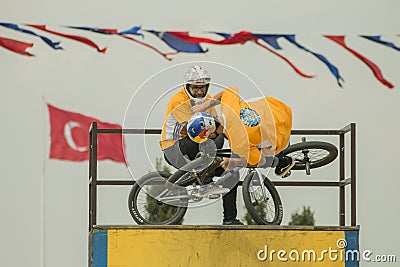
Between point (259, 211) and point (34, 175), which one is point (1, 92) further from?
point (259, 211)

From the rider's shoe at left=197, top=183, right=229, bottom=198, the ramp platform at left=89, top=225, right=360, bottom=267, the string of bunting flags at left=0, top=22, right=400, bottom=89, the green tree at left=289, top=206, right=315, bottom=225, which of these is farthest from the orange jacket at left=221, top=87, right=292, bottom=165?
the string of bunting flags at left=0, top=22, right=400, bottom=89

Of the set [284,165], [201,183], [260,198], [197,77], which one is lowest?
[260,198]

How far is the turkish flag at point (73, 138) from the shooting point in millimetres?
15055

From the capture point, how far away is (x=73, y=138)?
15.6 m

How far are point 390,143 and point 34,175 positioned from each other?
4067 mm

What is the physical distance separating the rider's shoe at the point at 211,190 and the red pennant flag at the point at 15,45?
6626 mm

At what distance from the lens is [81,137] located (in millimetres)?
15758

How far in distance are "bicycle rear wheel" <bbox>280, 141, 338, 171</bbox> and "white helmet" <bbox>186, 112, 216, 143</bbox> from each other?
0.76 metres

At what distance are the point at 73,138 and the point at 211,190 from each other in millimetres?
7193

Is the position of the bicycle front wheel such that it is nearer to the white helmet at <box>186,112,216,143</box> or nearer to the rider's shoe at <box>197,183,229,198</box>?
the rider's shoe at <box>197,183,229,198</box>

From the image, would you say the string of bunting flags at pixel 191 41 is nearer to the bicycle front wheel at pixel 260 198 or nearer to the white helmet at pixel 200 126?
the bicycle front wheel at pixel 260 198

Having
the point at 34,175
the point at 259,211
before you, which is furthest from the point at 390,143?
the point at 259,211

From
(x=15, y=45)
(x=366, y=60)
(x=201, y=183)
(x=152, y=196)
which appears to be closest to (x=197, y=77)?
(x=201, y=183)

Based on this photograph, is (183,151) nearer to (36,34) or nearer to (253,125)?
(253,125)
